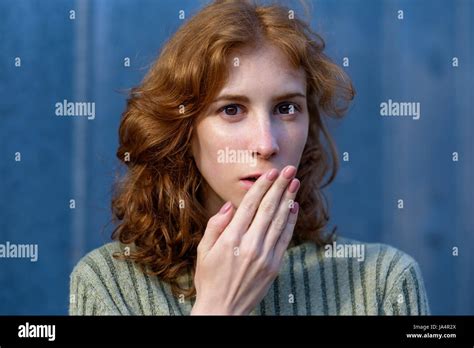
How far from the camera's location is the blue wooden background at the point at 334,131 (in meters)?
2.95

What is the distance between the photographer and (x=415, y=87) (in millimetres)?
3143

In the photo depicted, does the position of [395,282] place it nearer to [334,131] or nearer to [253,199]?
[253,199]

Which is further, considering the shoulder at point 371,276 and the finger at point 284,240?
the shoulder at point 371,276

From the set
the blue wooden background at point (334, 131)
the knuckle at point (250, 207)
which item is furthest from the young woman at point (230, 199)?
the blue wooden background at point (334, 131)

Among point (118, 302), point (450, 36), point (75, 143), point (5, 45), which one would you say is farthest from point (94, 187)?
point (450, 36)

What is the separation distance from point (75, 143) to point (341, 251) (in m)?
1.40

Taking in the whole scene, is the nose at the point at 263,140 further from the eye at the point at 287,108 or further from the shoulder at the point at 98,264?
the shoulder at the point at 98,264

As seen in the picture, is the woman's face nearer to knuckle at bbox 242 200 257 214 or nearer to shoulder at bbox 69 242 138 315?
knuckle at bbox 242 200 257 214

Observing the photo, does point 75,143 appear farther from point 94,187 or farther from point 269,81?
point 269,81

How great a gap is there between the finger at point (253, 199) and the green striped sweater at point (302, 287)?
0.91 feet

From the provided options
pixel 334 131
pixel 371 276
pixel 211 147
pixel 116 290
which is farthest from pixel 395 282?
pixel 334 131
